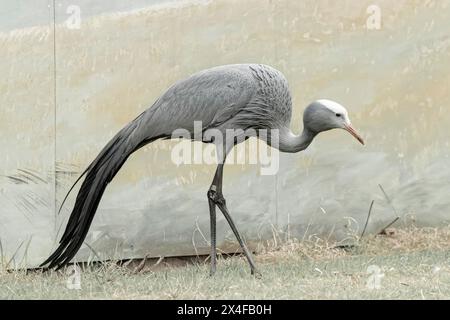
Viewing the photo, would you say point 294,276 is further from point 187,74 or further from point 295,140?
point 187,74

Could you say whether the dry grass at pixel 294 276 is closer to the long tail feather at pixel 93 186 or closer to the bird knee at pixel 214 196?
the long tail feather at pixel 93 186

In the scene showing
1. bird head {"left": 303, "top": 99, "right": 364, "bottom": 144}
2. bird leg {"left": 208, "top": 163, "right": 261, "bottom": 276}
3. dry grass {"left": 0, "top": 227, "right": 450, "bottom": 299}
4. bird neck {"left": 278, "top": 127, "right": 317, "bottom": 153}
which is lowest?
dry grass {"left": 0, "top": 227, "right": 450, "bottom": 299}

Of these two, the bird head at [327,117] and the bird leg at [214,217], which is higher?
the bird head at [327,117]

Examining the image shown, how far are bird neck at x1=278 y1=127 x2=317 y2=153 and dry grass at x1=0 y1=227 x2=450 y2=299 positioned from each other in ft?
2.90

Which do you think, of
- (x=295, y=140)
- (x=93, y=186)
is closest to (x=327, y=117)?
(x=295, y=140)

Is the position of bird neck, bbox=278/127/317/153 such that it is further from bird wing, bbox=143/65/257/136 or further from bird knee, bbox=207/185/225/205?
bird knee, bbox=207/185/225/205

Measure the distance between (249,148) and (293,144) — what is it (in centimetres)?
108

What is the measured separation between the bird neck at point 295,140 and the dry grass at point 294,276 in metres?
0.88

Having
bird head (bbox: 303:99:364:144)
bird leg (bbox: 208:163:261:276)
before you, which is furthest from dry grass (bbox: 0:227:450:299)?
bird head (bbox: 303:99:364:144)

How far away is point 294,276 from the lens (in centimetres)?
672

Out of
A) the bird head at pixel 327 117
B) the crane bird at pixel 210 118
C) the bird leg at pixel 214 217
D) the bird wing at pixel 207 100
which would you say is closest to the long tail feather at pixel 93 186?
the crane bird at pixel 210 118

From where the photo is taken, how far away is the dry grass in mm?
6012

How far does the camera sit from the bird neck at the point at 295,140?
679cm

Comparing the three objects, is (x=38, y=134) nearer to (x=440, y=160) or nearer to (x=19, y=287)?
(x=19, y=287)
